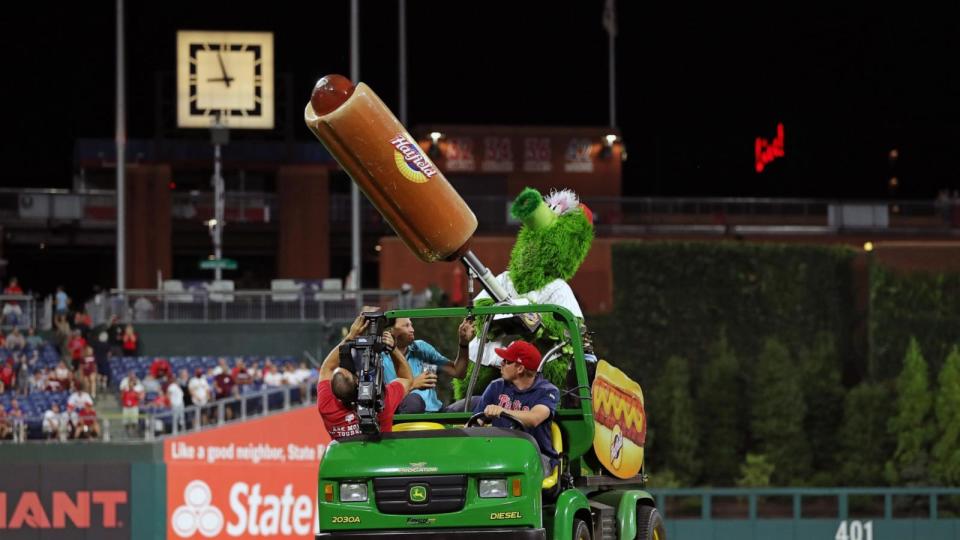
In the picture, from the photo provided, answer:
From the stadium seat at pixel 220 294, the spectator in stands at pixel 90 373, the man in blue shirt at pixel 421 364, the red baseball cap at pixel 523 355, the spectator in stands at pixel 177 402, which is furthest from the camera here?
the stadium seat at pixel 220 294

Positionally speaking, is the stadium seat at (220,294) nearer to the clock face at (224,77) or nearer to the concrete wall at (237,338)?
the concrete wall at (237,338)

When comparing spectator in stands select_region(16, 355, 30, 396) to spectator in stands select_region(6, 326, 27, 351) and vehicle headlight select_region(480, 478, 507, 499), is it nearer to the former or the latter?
spectator in stands select_region(6, 326, 27, 351)

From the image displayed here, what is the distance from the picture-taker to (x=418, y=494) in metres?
9.45

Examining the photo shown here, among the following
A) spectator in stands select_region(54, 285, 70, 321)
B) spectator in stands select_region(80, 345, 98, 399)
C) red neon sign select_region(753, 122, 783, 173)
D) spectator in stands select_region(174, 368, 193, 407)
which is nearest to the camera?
spectator in stands select_region(174, 368, 193, 407)

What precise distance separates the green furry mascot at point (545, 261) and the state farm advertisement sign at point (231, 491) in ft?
38.7

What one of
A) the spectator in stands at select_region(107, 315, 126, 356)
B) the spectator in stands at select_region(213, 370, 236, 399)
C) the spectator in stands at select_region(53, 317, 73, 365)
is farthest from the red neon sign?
the spectator in stands at select_region(213, 370, 236, 399)

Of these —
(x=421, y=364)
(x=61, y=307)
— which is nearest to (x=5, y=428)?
(x=61, y=307)

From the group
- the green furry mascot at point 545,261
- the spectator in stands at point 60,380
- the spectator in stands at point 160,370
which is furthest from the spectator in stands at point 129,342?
the green furry mascot at point 545,261

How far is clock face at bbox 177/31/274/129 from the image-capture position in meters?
37.9

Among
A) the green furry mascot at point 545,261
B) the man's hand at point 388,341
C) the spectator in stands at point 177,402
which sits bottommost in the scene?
the spectator in stands at point 177,402

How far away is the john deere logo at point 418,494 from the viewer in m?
9.44

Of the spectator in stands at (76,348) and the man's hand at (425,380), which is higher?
the man's hand at (425,380)

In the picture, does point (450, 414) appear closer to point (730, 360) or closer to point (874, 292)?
point (730, 360)

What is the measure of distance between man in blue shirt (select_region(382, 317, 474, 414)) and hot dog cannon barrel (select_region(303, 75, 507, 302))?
481 mm
